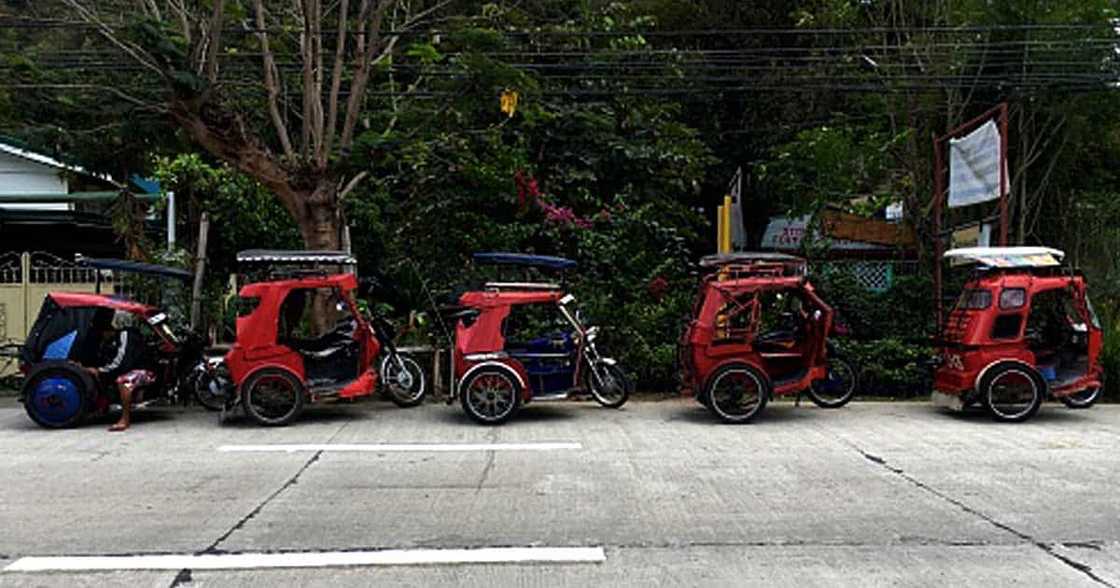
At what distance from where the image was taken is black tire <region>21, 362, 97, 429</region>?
10414mm

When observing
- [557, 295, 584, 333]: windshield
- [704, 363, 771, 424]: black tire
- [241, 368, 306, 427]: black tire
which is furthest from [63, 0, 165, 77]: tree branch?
[704, 363, 771, 424]: black tire

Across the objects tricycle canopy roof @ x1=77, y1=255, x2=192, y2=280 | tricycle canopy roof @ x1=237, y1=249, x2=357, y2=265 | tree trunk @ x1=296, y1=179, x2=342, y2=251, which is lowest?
tricycle canopy roof @ x1=77, y1=255, x2=192, y2=280

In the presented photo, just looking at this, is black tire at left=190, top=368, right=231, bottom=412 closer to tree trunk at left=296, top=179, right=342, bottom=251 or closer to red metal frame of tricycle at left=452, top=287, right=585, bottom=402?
tree trunk at left=296, top=179, right=342, bottom=251

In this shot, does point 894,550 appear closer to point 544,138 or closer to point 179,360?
point 179,360

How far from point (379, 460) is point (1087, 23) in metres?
12.7

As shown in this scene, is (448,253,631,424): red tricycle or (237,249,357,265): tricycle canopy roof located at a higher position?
(237,249,357,265): tricycle canopy roof

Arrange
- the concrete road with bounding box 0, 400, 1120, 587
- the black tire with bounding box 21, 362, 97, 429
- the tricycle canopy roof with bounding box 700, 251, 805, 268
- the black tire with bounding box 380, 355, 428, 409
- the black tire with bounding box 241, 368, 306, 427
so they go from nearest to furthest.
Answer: the concrete road with bounding box 0, 400, 1120, 587 → the black tire with bounding box 21, 362, 97, 429 → the black tire with bounding box 241, 368, 306, 427 → the tricycle canopy roof with bounding box 700, 251, 805, 268 → the black tire with bounding box 380, 355, 428, 409

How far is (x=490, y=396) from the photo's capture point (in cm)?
1077

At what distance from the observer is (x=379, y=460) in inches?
342

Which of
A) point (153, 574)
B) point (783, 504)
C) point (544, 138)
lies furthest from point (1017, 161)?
point (153, 574)

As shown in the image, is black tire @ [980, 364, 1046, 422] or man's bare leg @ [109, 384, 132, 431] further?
black tire @ [980, 364, 1046, 422]

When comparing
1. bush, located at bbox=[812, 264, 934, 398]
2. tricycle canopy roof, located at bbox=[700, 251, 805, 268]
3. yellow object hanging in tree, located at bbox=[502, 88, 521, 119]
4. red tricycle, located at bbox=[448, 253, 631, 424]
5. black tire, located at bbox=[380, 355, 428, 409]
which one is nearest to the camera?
red tricycle, located at bbox=[448, 253, 631, 424]

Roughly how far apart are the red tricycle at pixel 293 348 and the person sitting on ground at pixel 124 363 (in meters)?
1.08

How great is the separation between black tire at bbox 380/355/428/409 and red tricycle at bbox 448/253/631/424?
0.73 m
